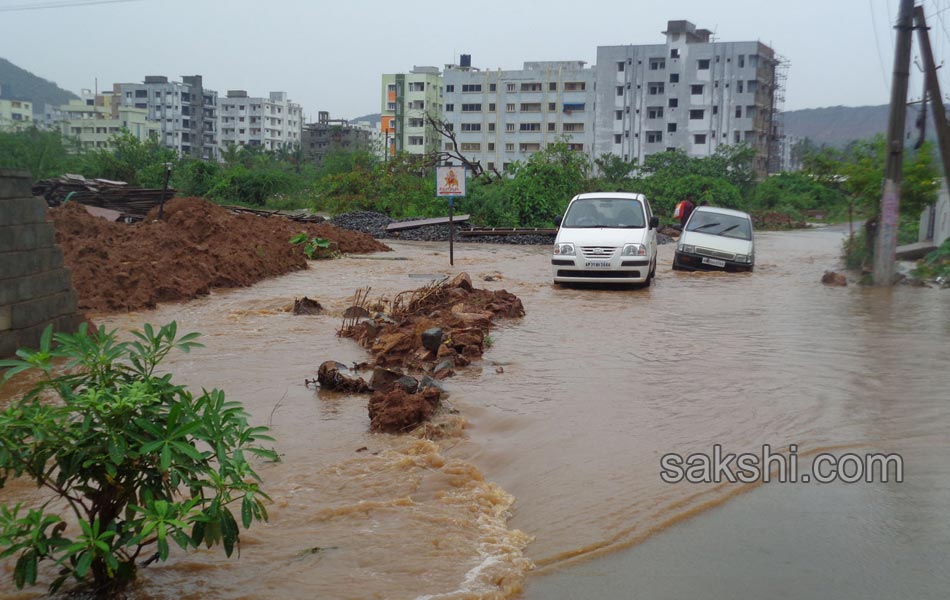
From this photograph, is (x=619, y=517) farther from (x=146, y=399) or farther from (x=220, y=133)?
(x=220, y=133)

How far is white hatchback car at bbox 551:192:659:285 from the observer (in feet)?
56.0

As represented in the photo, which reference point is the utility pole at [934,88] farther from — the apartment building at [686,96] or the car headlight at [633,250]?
the apartment building at [686,96]

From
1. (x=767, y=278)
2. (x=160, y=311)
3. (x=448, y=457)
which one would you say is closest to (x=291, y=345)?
(x=160, y=311)

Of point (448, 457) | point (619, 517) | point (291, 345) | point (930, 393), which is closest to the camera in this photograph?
point (619, 517)

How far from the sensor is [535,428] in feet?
23.6

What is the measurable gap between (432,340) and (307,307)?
186 inches

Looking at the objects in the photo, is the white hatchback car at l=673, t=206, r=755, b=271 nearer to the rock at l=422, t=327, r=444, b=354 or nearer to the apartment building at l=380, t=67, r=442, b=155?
the rock at l=422, t=327, r=444, b=354

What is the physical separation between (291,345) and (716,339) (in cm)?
547

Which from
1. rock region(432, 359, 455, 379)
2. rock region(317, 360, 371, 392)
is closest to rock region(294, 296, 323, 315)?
rock region(432, 359, 455, 379)

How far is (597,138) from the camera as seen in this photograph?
323 feet

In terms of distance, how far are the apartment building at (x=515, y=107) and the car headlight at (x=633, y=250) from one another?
93.4m

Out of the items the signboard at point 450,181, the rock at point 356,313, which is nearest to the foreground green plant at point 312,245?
the signboard at point 450,181

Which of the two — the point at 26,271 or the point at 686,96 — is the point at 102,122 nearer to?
the point at 686,96

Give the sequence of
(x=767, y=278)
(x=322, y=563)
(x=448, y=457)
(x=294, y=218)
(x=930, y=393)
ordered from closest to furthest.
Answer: (x=322, y=563) < (x=448, y=457) < (x=930, y=393) < (x=767, y=278) < (x=294, y=218)
